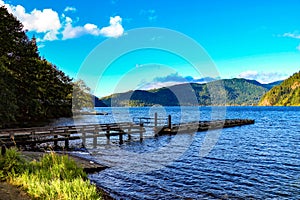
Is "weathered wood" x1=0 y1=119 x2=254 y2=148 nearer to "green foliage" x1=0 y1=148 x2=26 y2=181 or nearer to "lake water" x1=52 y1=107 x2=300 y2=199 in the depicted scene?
"green foliage" x1=0 y1=148 x2=26 y2=181

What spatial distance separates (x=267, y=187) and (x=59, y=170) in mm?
10446

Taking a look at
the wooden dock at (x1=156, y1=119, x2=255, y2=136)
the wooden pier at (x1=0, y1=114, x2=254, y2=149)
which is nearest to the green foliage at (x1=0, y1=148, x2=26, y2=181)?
the wooden pier at (x1=0, y1=114, x2=254, y2=149)

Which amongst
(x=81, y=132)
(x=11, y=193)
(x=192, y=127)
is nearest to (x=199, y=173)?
(x=11, y=193)

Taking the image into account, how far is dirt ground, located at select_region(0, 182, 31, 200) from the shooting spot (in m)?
8.52

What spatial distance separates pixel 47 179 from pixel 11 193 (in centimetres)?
121

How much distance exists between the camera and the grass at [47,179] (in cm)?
823

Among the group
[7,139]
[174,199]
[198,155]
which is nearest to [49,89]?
[7,139]

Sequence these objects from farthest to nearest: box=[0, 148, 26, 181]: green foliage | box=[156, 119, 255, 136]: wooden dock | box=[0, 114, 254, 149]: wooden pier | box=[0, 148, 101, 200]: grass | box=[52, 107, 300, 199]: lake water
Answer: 1. box=[156, 119, 255, 136]: wooden dock
2. box=[0, 114, 254, 149]: wooden pier
3. box=[52, 107, 300, 199]: lake water
4. box=[0, 148, 26, 181]: green foliage
5. box=[0, 148, 101, 200]: grass

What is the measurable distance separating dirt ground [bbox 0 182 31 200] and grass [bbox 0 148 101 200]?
0.17 metres

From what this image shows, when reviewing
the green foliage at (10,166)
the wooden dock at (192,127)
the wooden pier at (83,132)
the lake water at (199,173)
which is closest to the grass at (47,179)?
the green foliage at (10,166)

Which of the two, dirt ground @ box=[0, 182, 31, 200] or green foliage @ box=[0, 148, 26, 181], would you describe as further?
green foliage @ box=[0, 148, 26, 181]

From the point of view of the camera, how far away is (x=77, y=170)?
11.9m

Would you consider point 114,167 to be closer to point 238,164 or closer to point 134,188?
point 134,188

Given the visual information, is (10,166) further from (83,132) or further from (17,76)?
(17,76)
